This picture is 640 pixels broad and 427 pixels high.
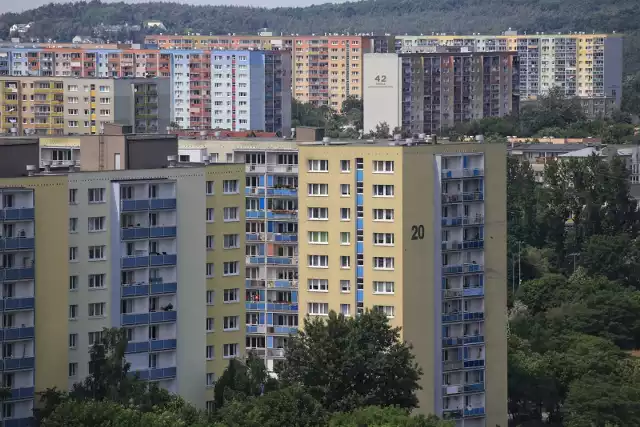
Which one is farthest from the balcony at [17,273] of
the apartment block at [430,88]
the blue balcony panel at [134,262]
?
the apartment block at [430,88]

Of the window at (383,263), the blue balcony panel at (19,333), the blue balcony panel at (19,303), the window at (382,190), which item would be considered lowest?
the blue balcony panel at (19,333)

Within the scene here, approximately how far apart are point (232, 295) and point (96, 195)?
2812 millimetres

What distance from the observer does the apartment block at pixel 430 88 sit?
79875mm

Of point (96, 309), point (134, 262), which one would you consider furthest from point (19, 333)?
point (134, 262)

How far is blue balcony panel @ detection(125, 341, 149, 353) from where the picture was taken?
26.7 meters

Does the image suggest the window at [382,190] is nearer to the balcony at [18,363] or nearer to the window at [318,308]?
the window at [318,308]

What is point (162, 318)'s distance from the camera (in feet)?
88.9

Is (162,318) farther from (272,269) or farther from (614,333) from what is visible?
A: (614,333)

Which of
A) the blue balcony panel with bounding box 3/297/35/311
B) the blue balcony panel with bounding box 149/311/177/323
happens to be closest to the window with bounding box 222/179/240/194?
the blue balcony panel with bounding box 149/311/177/323

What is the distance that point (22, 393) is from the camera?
25.1m

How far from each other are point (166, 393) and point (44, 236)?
2.57 m

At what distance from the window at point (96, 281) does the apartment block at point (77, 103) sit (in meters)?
32.1

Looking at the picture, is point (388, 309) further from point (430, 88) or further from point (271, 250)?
point (430, 88)

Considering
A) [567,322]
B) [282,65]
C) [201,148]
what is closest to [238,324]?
[201,148]
